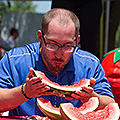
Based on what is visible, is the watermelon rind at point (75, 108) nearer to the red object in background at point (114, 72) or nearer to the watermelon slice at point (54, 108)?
the watermelon slice at point (54, 108)

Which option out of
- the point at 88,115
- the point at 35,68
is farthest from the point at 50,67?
the point at 88,115

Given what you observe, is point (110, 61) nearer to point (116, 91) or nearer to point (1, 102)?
point (116, 91)

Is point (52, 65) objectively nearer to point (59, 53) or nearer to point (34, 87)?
point (59, 53)

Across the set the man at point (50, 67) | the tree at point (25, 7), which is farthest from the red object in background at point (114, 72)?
the tree at point (25, 7)

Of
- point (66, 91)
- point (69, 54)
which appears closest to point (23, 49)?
point (69, 54)

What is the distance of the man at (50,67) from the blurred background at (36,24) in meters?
1.98

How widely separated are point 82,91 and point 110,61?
54.0 inches

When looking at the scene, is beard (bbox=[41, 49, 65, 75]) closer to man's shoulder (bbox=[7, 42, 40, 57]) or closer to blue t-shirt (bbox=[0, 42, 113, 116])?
blue t-shirt (bbox=[0, 42, 113, 116])

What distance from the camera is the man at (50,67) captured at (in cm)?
185

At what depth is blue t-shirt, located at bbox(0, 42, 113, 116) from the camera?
2.10 meters

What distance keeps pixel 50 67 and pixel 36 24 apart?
25.3 ft

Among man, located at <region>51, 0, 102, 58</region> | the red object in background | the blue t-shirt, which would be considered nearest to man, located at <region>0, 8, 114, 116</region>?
the blue t-shirt

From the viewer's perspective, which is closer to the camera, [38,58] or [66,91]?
[66,91]

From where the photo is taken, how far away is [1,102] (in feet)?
6.28
